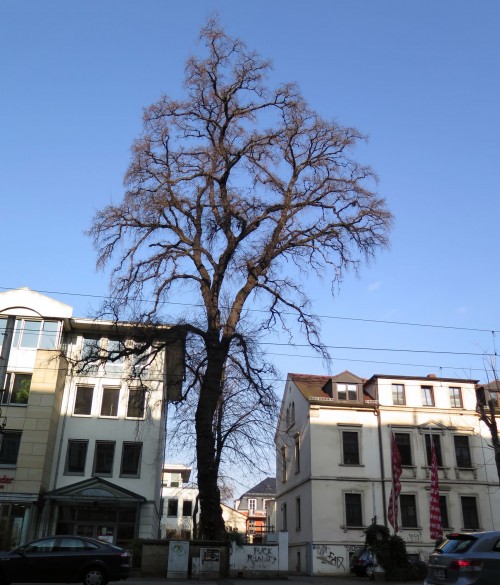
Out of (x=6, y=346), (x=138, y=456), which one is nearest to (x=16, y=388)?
(x=6, y=346)

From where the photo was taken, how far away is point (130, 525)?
32156mm

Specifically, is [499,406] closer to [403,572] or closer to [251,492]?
[403,572]

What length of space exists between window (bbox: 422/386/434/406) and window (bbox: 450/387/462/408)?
1.43 meters

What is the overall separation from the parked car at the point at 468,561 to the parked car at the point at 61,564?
9.09 metres

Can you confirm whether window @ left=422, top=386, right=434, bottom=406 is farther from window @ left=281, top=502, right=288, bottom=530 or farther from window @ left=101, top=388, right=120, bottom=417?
window @ left=101, top=388, right=120, bottom=417

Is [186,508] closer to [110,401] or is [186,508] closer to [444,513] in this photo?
[444,513]

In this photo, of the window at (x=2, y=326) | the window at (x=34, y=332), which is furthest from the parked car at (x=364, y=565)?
the window at (x=2, y=326)

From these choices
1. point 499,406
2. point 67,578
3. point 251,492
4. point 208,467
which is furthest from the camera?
point 251,492

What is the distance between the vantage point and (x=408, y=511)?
3747 centimetres

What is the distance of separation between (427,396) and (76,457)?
23849mm

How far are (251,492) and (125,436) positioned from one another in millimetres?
68199

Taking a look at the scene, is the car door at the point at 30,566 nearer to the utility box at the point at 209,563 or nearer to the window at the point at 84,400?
the utility box at the point at 209,563

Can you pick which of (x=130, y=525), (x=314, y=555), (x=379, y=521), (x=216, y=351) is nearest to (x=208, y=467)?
(x=216, y=351)

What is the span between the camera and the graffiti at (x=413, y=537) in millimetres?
36312
